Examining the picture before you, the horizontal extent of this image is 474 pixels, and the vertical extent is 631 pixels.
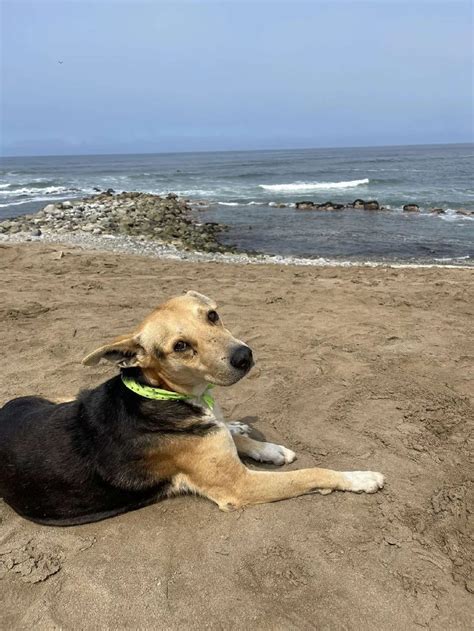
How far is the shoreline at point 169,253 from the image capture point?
47.9ft

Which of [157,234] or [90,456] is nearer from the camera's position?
[90,456]

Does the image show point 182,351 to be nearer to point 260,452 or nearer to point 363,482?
point 260,452

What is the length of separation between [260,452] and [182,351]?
1.42m

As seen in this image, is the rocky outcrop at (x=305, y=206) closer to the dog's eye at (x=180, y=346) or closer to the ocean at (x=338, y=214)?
the ocean at (x=338, y=214)

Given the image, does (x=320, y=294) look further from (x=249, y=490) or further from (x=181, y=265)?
(x=249, y=490)

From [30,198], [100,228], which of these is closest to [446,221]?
[100,228]

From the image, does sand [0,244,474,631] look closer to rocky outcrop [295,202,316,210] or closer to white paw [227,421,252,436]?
white paw [227,421,252,436]

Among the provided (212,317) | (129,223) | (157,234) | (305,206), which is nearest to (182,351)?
(212,317)

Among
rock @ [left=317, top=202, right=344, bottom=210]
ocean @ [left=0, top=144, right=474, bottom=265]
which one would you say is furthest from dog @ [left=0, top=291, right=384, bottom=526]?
rock @ [left=317, top=202, right=344, bottom=210]

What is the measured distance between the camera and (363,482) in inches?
160

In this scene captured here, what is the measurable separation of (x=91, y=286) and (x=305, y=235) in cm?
1242

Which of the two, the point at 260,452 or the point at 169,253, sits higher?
the point at 169,253

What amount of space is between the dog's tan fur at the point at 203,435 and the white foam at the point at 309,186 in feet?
124

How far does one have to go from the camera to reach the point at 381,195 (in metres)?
34.5
